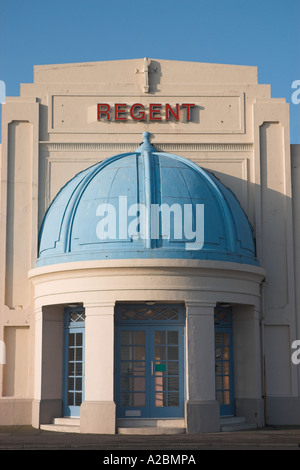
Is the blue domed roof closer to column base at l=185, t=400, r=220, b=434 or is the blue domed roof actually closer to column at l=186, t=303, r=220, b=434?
column at l=186, t=303, r=220, b=434

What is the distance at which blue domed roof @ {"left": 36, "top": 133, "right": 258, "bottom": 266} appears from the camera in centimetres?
2238

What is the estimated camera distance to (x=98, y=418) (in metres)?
21.7

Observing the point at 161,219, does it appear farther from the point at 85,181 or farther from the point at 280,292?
the point at 280,292

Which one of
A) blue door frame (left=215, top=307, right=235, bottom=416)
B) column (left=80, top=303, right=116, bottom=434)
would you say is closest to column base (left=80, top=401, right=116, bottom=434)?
column (left=80, top=303, right=116, bottom=434)

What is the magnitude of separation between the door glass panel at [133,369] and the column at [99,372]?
2.99ft

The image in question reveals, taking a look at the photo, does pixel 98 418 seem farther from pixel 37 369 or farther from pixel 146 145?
pixel 146 145

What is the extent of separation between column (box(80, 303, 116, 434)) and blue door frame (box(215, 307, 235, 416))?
12.7 ft

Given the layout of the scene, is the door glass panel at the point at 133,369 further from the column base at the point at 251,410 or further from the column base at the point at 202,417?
the column base at the point at 251,410

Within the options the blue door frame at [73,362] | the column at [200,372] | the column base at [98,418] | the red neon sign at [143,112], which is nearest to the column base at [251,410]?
the column at [200,372]

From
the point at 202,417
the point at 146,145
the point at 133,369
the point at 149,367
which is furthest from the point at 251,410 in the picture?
the point at 146,145

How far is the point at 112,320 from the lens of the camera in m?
22.2

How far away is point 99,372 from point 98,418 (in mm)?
1307
